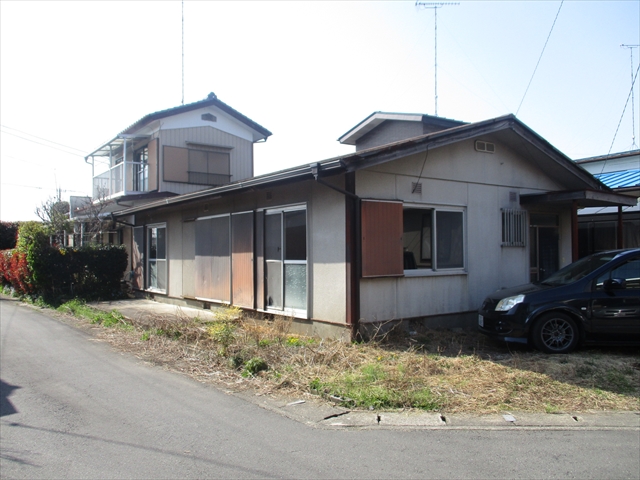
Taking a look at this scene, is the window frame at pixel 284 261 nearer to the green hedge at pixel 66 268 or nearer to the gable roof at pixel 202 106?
the green hedge at pixel 66 268

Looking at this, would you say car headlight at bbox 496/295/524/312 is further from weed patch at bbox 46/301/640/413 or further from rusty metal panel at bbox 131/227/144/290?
rusty metal panel at bbox 131/227/144/290

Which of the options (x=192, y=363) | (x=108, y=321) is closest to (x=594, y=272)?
(x=192, y=363)

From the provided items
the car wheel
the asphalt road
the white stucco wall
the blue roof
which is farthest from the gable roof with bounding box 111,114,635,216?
the asphalt road

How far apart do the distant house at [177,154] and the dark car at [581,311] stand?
15520mm

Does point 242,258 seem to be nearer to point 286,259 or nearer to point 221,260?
point 221,260

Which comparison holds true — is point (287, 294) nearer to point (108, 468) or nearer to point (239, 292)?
point (239, 292)

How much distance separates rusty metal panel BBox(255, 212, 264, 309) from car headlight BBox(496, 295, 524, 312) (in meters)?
4.64

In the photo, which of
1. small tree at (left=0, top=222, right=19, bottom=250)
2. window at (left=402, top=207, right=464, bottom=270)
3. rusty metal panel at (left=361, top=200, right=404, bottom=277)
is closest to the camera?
rusty metal panel at (left=361, top=200, right=404, bottom=277)

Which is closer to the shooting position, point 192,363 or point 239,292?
point 192,363

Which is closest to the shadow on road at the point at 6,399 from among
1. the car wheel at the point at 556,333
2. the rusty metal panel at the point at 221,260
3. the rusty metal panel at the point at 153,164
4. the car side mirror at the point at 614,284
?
the rusty metal panel at the point at 221,260

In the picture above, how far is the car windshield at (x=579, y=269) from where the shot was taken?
873 cm

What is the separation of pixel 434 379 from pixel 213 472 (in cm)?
341

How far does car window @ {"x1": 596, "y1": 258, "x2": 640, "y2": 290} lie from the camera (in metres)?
8.38

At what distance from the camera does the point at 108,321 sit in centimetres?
1210
